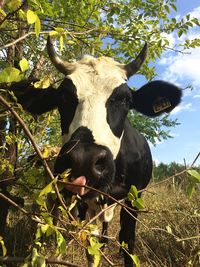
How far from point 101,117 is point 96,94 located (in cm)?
32

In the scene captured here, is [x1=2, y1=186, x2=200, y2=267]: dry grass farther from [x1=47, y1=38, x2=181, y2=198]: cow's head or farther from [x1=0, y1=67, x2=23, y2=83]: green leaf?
[x1=0, y1=67, x2=23, y2=83]: green leaf

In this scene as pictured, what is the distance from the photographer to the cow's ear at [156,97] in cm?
492

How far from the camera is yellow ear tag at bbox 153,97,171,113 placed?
4.98 metres

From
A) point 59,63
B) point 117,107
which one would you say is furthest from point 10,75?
point 59,63

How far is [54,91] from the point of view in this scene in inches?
184

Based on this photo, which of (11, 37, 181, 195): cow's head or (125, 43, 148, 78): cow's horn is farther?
(125, 43, 148, 78): cow's horn

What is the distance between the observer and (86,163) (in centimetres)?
291

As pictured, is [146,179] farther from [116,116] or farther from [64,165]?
[64,165]

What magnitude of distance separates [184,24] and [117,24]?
1.62m

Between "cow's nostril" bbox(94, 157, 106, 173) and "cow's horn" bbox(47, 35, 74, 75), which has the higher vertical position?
"cow's horn" bbox(47, 35, 74, 75)

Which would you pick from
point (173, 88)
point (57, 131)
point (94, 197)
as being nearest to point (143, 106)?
point (173, 88)

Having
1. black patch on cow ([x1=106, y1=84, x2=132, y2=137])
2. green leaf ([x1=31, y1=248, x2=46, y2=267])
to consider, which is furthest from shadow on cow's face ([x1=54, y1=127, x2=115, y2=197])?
green leaf ([x1=31, y1=248, x2=46, y2=267])

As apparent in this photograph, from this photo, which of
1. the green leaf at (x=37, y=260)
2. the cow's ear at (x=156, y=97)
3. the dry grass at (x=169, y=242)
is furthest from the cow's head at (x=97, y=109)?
the green leaf at (x=37, y=260)

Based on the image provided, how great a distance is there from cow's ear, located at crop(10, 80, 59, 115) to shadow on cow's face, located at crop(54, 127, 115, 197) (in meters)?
1.43
